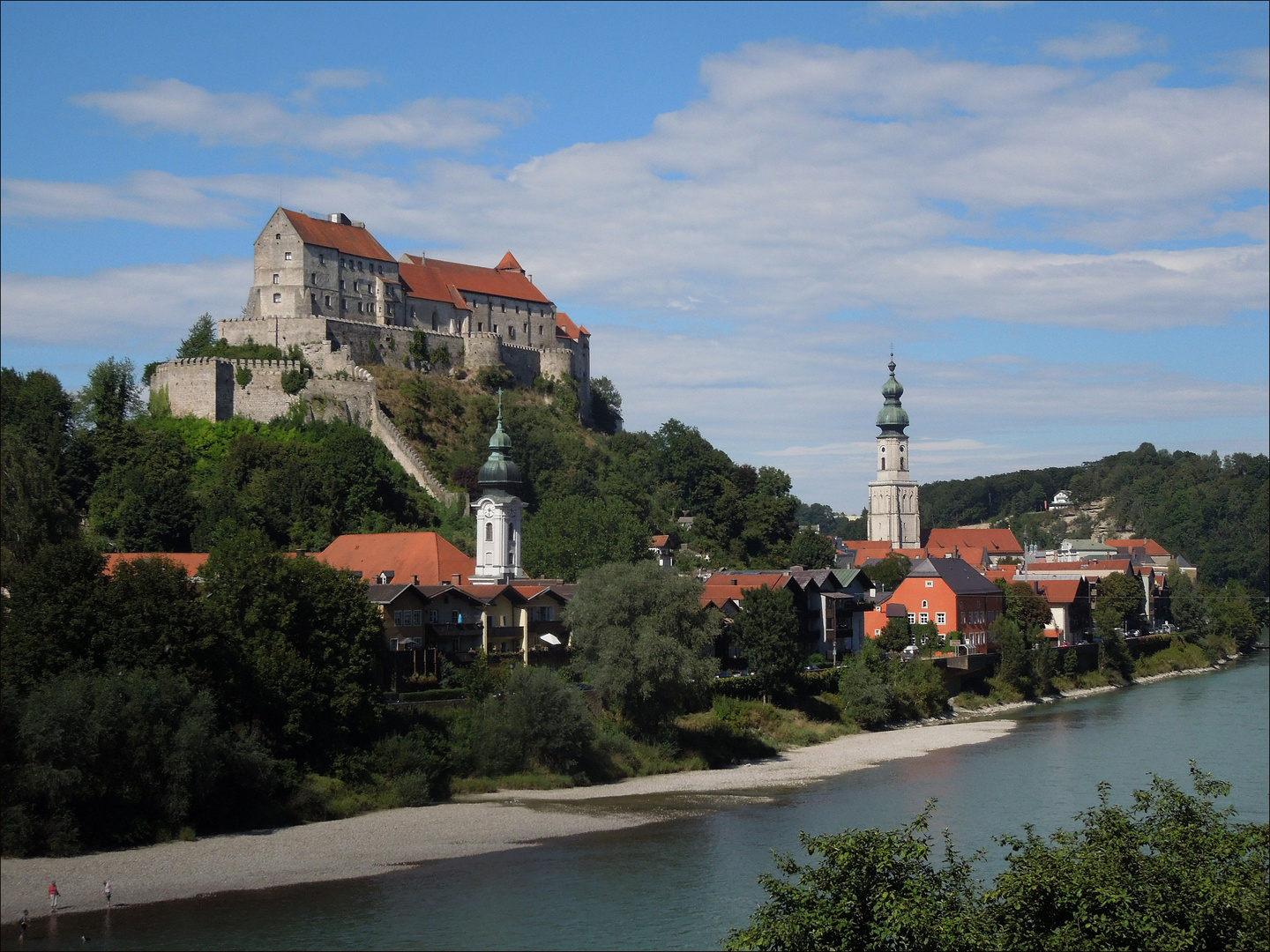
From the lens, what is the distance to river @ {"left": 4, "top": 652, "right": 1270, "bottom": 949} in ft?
86.7

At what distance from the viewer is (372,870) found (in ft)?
Answer: 103

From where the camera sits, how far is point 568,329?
98562mm

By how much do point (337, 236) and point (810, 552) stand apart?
3129 cm

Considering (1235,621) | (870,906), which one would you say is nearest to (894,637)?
(1235,621)

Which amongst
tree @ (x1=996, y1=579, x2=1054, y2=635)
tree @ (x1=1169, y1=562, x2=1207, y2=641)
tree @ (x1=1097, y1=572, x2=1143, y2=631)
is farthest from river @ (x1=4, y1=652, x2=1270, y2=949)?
tree @ (x1=1169, y1=562, x2=1207, y2=641)

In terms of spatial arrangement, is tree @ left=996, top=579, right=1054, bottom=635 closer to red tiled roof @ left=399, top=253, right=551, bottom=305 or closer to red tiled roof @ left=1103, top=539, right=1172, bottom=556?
red tiled roof @ left=399, top=253, right=551, bottom=305

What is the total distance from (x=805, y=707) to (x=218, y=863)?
1067 inches

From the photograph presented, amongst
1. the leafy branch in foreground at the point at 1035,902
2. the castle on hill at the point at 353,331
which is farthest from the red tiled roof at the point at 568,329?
the leafy branch in foreground at the point at 1035,902

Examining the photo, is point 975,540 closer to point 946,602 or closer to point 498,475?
point 946,602

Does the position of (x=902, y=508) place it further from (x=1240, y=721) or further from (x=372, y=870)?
(x=372, y=870)

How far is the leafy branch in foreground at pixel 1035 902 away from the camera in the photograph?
62.4 ft

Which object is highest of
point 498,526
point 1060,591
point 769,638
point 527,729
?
point 498,526

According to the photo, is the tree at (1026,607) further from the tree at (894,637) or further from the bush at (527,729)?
A: the bush at (527,729)

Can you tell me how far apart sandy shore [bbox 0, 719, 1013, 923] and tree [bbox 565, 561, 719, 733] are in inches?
93.8
